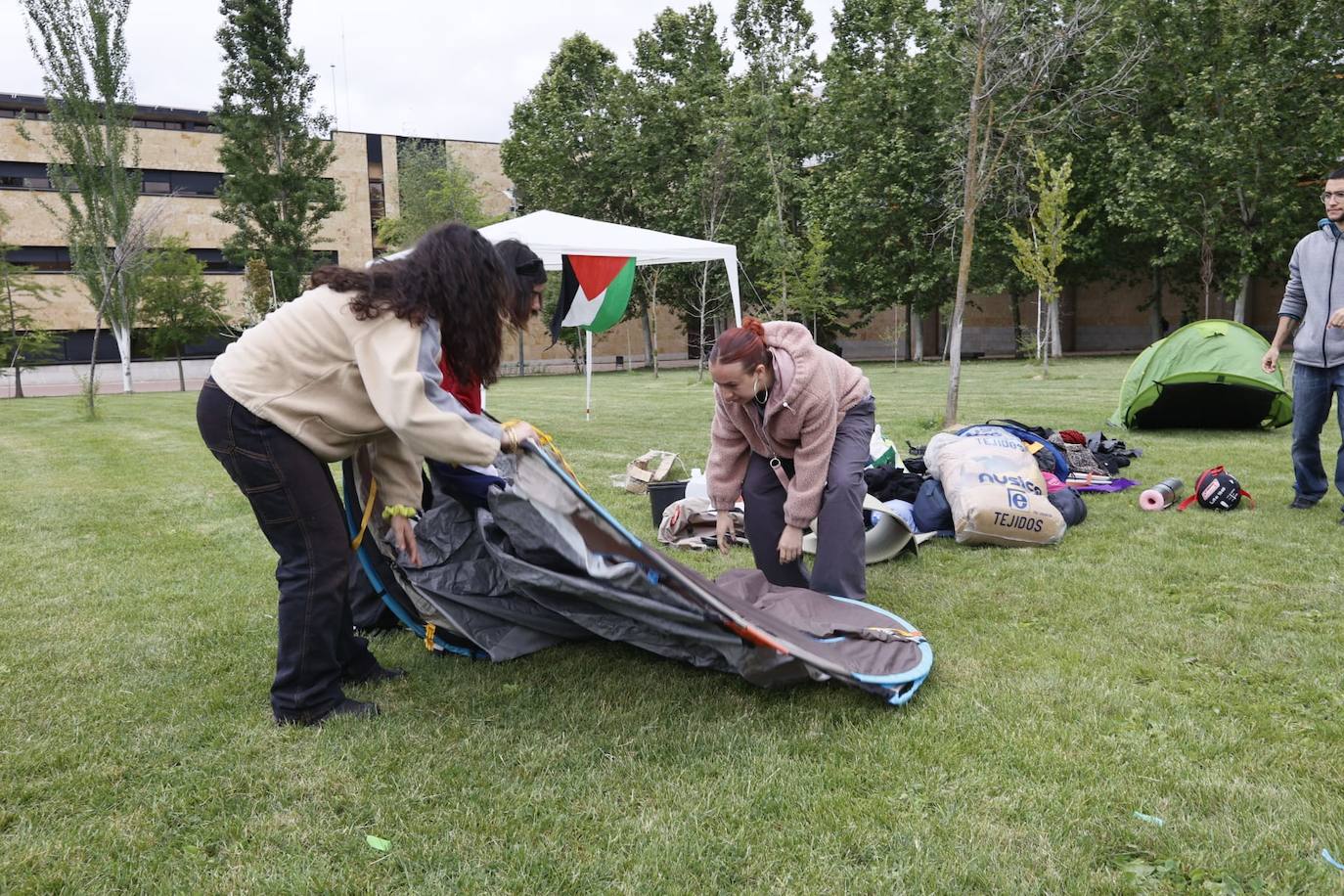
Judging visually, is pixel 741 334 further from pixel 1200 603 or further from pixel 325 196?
pixel 325 196

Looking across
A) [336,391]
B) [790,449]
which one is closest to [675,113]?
[790,449]

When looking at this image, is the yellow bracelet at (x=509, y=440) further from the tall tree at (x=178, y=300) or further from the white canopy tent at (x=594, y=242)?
the tall tree at (x=178, y=300)

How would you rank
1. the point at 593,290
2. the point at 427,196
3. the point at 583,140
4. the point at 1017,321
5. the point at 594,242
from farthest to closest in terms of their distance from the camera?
1. the point at 427,196
2. the point at 583,140
3. the point at 1017,321
4. the point at 593,290
5. the point at 594,242

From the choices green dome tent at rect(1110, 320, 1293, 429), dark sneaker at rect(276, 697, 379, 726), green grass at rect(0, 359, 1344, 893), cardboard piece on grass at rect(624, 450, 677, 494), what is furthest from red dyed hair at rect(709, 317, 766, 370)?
green dome tent at rect(1110, 320, 1293, 429)

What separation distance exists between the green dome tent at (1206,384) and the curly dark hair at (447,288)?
775cm

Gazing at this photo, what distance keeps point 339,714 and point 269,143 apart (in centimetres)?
2797

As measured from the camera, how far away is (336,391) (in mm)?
2594

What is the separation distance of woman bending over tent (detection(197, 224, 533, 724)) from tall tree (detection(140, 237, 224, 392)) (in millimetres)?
31065

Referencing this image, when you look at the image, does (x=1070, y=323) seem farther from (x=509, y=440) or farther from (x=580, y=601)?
(x=509, y=440)

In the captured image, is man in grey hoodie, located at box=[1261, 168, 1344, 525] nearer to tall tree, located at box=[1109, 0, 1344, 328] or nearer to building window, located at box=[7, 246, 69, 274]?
tall tree, located at box=[1109, 0, 1344, 328]

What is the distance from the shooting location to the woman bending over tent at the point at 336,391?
8.09 ft

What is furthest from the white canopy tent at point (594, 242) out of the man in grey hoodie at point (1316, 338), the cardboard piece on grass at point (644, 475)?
the man in grey hoodie at point (1316, 338)

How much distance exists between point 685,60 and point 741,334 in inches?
1225

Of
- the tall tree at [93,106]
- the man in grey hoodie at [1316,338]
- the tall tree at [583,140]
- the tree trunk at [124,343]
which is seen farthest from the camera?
the tall tree at [583,140]
